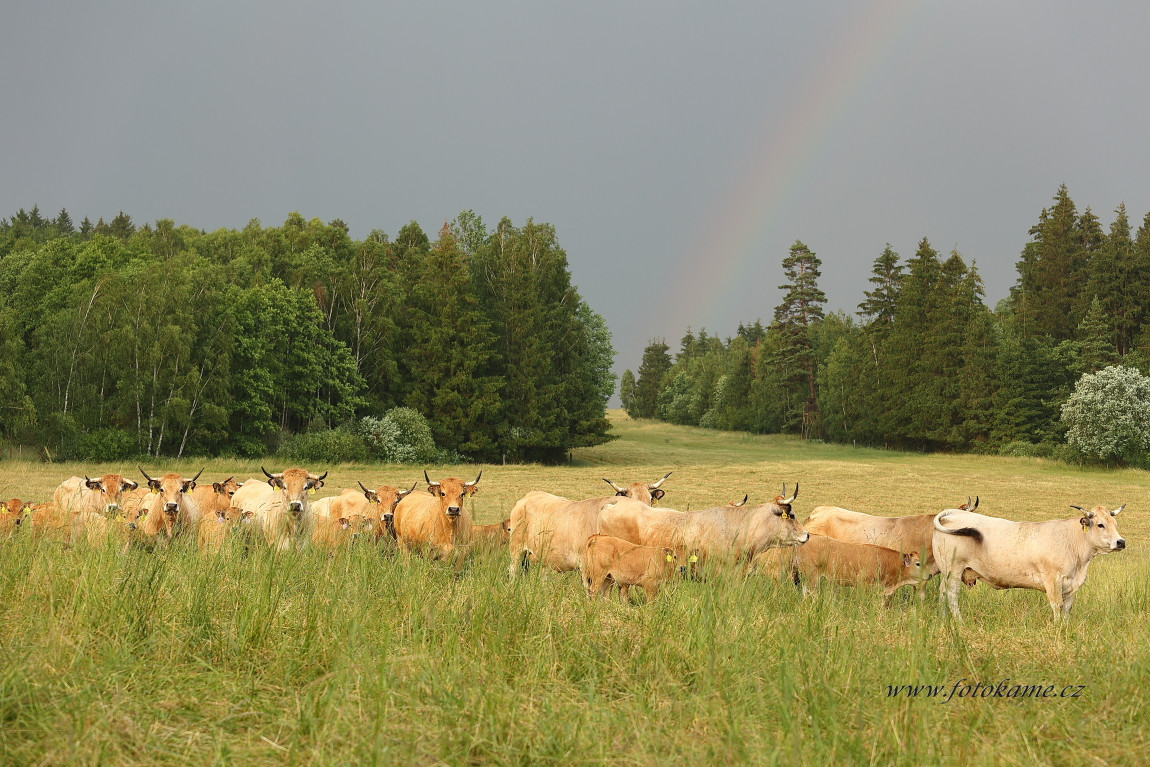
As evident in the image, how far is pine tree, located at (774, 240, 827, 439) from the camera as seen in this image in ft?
274

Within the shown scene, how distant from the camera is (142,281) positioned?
40.1 meters

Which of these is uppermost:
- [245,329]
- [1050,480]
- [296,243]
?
[296,243]

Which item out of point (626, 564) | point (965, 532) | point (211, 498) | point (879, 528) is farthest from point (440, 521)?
point (965, 532)

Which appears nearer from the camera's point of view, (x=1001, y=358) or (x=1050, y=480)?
(x=1050, y=480)

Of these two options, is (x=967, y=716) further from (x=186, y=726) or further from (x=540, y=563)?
(x=186, y=726)

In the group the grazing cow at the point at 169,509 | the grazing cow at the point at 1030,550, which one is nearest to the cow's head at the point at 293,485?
the grazing cow at the point at 169,509

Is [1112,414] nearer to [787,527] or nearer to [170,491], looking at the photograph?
[787,527]

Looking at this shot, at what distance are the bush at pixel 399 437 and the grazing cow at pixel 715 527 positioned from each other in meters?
35.8

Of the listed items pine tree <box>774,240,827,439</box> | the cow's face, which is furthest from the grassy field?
pine tree <box>774,240,827,439</box>

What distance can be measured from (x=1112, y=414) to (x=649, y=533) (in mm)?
50213

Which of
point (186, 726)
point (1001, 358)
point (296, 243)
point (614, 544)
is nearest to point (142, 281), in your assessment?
point (296, 243)

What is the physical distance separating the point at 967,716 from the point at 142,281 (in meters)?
44.7

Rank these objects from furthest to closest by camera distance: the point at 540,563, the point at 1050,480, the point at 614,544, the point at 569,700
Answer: the point at 1050,480 → the point at 614,544 → the point at 540,563 → the point at 569,700

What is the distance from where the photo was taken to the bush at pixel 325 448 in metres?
43.1
